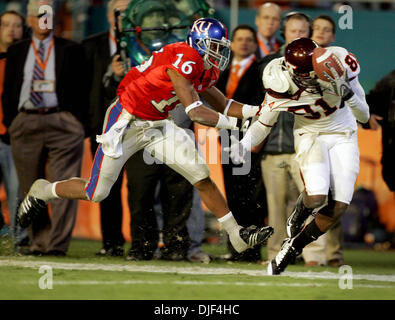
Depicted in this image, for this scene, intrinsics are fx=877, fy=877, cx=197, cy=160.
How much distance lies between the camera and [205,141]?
8.54 meters

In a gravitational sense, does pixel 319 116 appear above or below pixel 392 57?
below

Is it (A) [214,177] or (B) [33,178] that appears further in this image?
(A) [214,177]

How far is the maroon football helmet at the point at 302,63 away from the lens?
5.92m

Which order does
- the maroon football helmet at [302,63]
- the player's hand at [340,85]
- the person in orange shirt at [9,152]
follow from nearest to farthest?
1. the player's hand at [340,85]
2. the maroon football helmet at [302,63]
3. the person in orange shirt at [9,152]

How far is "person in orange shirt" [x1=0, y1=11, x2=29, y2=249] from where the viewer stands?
26.4 ft

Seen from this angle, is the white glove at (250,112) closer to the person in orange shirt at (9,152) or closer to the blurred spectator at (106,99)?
the blurred spectator at (106,99)

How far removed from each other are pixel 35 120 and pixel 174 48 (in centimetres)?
199

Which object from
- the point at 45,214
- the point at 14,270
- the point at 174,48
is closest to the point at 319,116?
the point at 174,48

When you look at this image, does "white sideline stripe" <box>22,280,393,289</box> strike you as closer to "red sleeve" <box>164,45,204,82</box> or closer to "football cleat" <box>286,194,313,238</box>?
"football cleat" <box>286,194,313,238</box>

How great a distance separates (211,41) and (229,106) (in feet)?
1.78

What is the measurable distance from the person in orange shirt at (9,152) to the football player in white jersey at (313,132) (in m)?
2.72

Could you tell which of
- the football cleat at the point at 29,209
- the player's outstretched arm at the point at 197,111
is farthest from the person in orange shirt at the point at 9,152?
the player's outstretched arm at the point at 197,111

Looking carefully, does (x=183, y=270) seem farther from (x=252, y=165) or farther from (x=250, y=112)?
(x=252, y=165)
